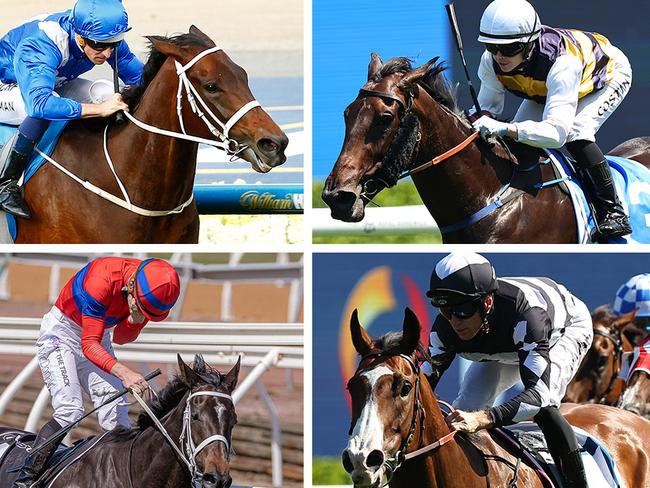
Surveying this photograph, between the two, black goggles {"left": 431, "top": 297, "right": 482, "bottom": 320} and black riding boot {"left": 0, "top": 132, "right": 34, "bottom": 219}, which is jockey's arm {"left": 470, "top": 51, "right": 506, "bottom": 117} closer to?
black goggles {"left": 431, "top": 297, "right": 482, "bottom": 320}

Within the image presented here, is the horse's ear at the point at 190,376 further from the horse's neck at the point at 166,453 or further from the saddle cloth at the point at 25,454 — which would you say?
the saddle cloth at the point at 25,454

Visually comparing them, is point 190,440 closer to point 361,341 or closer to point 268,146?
point 361,341

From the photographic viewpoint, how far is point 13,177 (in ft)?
12.2

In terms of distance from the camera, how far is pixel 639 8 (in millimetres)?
4598

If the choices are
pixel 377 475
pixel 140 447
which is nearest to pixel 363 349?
pixel 377 475

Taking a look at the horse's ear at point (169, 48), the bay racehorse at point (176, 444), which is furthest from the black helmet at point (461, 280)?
the horse's ear at point (169, 48)

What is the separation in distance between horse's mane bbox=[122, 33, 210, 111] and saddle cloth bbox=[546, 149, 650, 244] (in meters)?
1.29

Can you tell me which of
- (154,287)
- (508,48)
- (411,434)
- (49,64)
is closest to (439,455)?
(411,434)

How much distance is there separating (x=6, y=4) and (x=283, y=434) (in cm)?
228

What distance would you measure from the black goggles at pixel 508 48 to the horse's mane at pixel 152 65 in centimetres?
98

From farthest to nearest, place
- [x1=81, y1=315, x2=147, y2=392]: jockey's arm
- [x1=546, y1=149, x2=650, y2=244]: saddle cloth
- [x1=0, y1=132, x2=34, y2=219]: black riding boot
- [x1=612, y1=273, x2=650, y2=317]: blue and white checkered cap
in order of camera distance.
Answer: [x1=612, y1=273, x2=650, y2=317]: blue and white checkered cap, [x1=546, y1=149, x2=650, y2=244]: saddle cloth, [x1=0, y1=132, x2=34, y2=219]: black riding boot, [x1=81, y1=315, x2=147, y2=392]: jockey's arm

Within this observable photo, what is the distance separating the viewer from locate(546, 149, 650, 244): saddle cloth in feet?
12.5

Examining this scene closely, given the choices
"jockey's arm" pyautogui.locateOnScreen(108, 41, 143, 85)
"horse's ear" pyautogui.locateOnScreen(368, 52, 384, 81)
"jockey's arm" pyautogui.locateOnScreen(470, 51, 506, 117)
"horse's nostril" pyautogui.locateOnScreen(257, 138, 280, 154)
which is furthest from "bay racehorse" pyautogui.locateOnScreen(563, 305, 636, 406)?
"jockey's arm" pyautogui.locateOnScreen(108, 41, 143, 85)

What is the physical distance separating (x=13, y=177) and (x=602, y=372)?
264 centimetres
